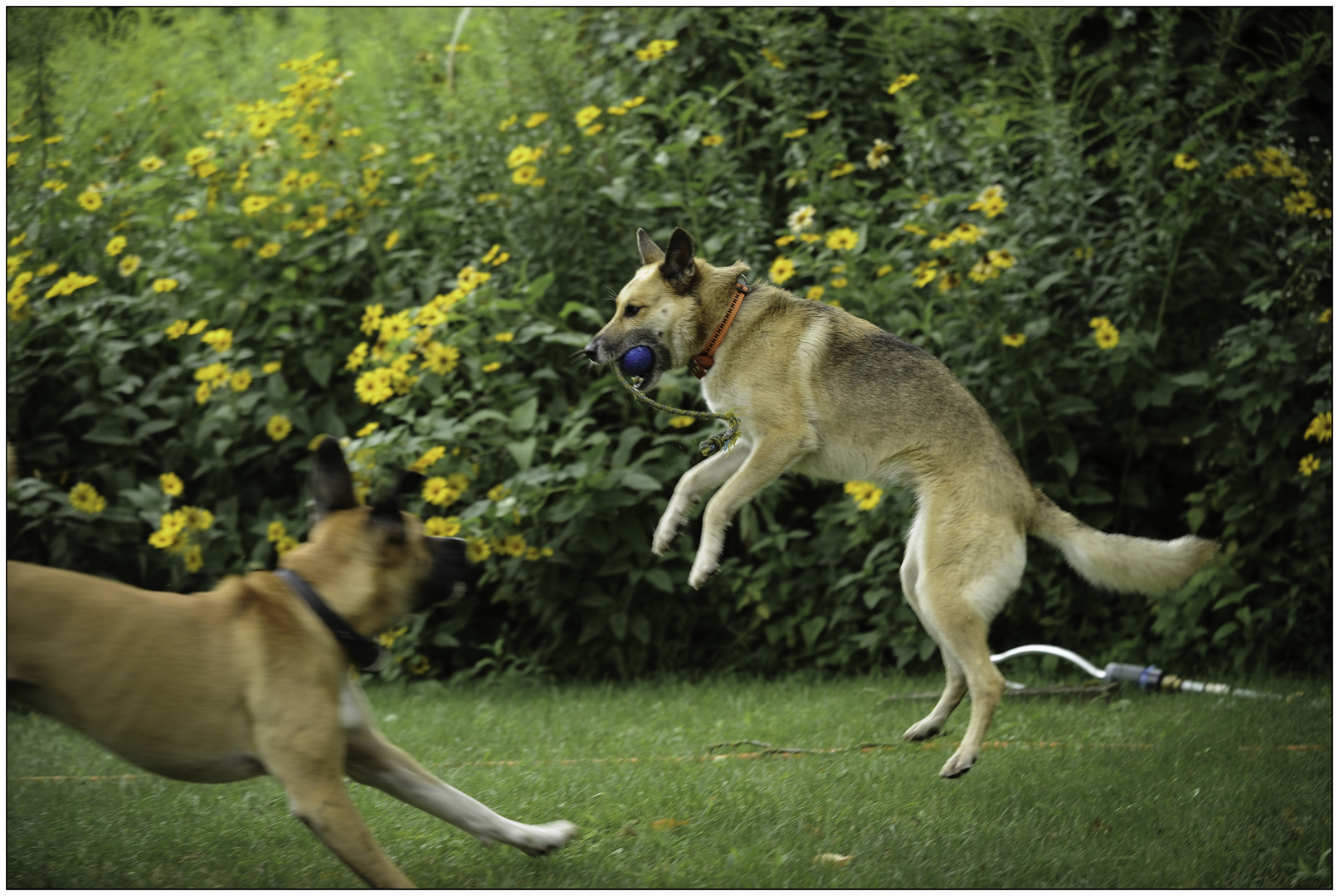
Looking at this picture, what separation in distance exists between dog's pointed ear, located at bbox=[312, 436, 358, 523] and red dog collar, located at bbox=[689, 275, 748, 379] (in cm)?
177

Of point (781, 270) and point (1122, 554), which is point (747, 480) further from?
point (781, 270)

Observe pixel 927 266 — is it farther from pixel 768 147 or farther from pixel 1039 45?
pixel 768 147

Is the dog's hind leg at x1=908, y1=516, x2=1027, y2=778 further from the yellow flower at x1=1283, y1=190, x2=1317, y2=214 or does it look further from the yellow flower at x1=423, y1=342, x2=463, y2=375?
the yellow flower at x1=1283, y1=190, x2=1317, y2=214

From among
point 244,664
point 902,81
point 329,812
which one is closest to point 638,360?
point 244,664

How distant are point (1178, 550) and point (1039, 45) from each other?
3396mm

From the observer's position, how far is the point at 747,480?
170 inches

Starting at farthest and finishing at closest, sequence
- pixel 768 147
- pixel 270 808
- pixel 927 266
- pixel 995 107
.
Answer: pixel 768 147, pixel 995 107, pixel 927 266, pixel 270 808

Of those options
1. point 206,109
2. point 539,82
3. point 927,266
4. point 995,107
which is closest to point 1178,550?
point 927,266

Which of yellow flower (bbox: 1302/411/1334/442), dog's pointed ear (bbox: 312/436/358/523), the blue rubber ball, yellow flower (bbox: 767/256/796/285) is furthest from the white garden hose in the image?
dog's pointed ear (bbox: 312/436/358/523)

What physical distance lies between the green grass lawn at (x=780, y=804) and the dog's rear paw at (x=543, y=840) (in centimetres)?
6

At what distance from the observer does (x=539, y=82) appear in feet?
23.0

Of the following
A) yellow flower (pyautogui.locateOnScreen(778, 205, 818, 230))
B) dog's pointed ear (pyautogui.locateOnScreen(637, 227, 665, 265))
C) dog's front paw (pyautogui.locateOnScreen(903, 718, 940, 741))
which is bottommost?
dog's front paw (pyautogui.locateOnScreen(903, 718, 940, 741))

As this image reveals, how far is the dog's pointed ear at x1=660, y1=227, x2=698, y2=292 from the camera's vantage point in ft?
14.1

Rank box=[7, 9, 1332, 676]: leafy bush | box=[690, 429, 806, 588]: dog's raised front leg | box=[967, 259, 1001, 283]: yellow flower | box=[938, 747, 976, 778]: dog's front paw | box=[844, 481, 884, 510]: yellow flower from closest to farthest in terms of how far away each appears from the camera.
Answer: box=[938, 747, 976, 778]: dog's front paw < box=[690, 429, 806, 588]: dog's raised front leg < box=[967, 259, 1001, 283]: yellow flower < box=[844, 481, 884, 510]: yellow flower < box=[7, 9, 1332, 676]: leafy bush
